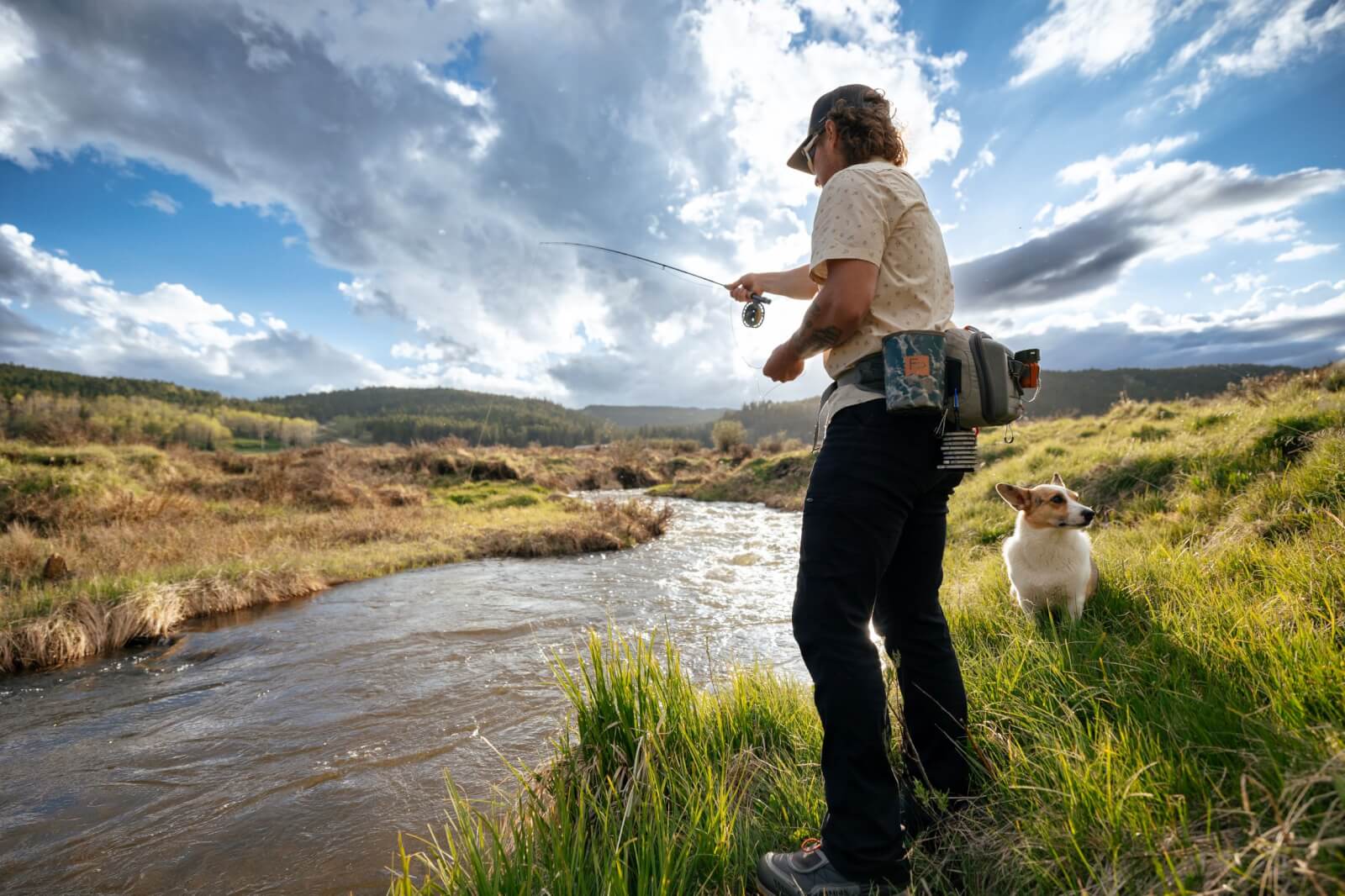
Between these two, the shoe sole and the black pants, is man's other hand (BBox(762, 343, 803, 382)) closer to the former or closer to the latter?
the black pants

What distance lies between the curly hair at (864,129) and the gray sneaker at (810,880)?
261 cm

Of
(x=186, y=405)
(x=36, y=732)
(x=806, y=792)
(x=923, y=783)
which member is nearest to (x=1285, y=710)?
(x=923, y=783)

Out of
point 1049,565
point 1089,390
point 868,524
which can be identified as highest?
point 1089,390

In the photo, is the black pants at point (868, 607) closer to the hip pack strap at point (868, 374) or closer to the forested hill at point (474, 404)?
the hip pack strap at point (868, 374)

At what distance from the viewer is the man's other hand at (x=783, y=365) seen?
225 centimetres

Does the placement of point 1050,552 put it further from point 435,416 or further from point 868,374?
point 435,416

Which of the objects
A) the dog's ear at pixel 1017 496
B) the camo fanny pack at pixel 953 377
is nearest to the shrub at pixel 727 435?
the dog's ear at pixel 1017 496

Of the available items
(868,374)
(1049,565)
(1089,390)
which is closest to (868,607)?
(868,374)

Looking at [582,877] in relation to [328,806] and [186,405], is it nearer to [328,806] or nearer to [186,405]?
[328,806]

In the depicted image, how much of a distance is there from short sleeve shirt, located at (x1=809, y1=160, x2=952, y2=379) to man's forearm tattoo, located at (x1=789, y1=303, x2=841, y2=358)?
0.10m

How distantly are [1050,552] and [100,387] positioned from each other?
297 ft

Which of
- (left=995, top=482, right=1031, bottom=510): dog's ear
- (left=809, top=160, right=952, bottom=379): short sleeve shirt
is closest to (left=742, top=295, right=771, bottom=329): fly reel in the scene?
(left=809, top=160, right=952, bottom=379): short sleeve shirt

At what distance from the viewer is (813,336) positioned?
6.97 feet

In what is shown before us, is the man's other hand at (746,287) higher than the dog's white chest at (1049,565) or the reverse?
higher
